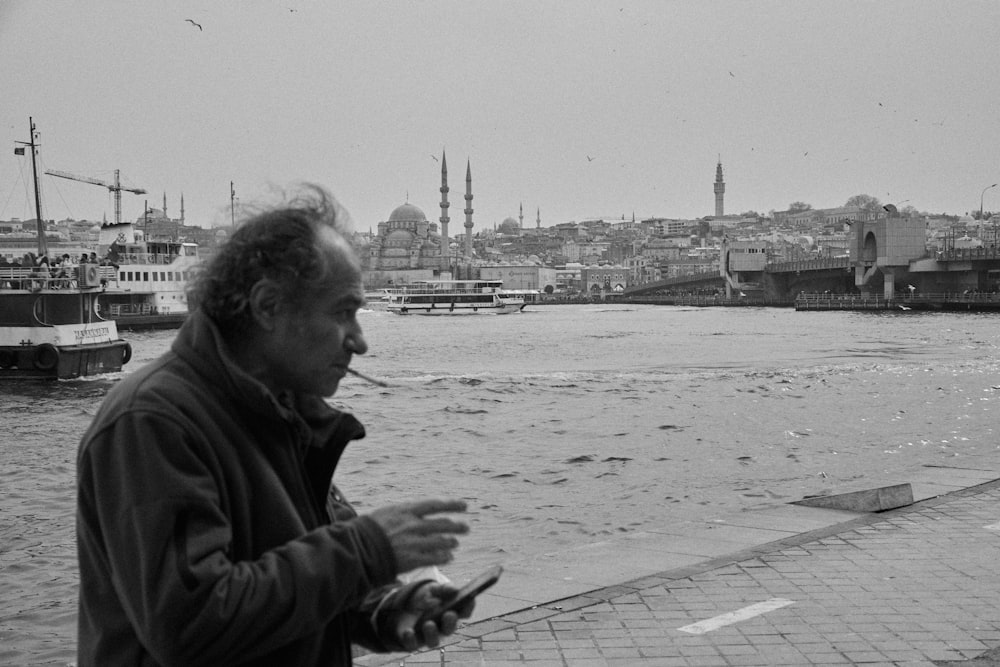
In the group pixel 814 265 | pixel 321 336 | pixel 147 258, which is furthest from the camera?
pixel 814 265

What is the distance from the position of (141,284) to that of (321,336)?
171 ft

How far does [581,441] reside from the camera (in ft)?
52.2

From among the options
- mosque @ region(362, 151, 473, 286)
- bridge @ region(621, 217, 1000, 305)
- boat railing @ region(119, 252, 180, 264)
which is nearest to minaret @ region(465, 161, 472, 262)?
mosque @ region(362, 151, 473, 286)

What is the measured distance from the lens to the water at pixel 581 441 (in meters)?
9.23

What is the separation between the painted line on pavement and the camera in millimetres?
4289

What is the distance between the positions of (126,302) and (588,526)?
45.8 m

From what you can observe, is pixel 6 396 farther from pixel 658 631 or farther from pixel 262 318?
pixel 262 318

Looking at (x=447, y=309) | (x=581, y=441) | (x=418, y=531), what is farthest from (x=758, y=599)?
(x=447, y=309)

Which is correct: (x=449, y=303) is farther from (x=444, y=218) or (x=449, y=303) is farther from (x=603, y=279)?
(x=603, y=279)

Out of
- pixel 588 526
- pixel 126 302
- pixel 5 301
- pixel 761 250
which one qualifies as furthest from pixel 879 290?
pixel 588 526

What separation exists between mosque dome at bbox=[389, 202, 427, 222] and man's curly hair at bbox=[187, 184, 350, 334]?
18270 cm

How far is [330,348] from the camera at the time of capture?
1.87 meters

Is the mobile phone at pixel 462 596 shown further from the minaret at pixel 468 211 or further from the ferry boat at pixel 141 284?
the minaret at pixel 468 211

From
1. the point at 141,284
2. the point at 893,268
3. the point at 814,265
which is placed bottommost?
the point at 141,284
